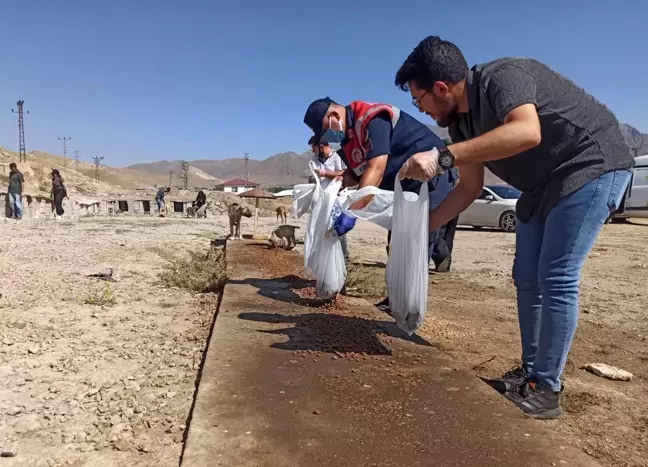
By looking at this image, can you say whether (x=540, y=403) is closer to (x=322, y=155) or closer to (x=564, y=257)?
(x=564, y=257)

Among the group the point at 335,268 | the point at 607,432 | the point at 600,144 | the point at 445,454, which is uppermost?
the point at 600,144

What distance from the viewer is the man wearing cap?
3.51 metres

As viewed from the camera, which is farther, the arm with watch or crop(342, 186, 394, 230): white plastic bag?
crop(342, 186, 394, 230): white plastic bag

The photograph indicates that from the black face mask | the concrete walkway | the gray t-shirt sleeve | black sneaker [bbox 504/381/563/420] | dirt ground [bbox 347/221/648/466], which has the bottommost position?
dirt ground [bbox 347/221/648/466]

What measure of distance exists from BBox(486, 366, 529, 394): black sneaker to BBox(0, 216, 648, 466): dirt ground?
0.22 meters

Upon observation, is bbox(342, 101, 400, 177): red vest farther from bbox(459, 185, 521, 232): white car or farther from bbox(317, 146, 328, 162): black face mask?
bbox(459, 185, 521, 232): white car

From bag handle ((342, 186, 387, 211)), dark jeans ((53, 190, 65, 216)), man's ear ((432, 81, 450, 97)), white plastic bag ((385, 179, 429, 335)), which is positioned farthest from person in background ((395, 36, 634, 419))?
dark jeans ((53, 190, 65, 216))

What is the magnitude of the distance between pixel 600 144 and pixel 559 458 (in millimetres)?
1267

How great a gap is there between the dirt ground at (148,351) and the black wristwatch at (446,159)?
48.5 inches

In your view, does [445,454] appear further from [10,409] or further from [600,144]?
[10,409]

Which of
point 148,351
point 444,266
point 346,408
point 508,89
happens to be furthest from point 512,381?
point 444,266

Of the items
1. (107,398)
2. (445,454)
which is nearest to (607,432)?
(445,454)

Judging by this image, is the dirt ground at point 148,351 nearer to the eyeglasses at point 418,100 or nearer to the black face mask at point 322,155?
the black face mask at point 322,155

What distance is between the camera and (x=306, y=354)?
2.68 meters
